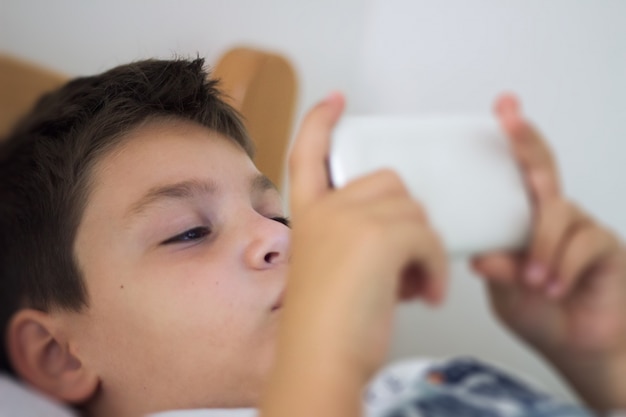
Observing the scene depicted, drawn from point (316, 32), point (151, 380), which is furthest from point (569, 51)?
point (151, 380)

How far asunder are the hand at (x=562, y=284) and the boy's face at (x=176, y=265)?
0.39 ft

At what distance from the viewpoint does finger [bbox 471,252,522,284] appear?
168 millimetres

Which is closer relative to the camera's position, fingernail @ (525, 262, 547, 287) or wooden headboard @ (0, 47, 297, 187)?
fingernail @ (525, 262, 547, 287)

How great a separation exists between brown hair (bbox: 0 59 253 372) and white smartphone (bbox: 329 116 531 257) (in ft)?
0.44

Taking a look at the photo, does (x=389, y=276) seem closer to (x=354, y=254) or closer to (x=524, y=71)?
(x=354, y=254)

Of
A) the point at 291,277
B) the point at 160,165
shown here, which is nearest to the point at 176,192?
the point at 160,165

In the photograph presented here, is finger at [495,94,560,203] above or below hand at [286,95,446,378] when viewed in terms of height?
above

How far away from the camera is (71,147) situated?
0.31 meters

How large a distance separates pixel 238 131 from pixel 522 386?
16 centimetres

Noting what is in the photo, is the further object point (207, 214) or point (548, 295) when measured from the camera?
point (207, 214)

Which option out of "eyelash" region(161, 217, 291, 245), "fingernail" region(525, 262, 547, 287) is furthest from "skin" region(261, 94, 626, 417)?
"eyelash" region(161, 217, 291, 245)

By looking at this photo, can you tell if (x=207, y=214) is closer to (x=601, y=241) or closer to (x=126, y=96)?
(x=126, y=96)

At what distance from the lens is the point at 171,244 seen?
299 mm

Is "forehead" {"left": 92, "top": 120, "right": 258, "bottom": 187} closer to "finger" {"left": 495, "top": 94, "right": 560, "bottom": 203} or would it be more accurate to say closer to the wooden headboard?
the wooden headboard
